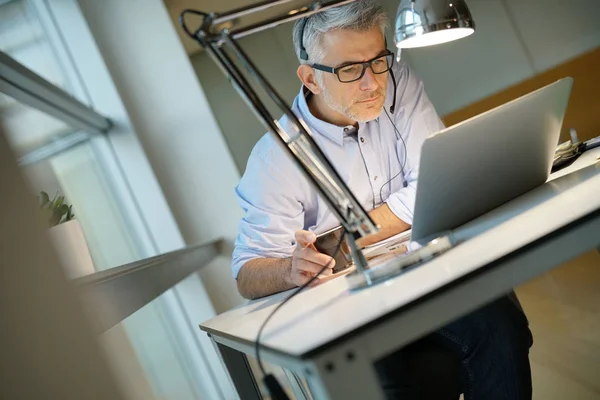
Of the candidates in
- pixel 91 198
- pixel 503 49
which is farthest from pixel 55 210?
pixel 503 49

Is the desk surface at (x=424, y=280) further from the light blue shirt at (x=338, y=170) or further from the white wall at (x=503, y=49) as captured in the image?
the white wall at (x=503, y=49)

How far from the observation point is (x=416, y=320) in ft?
2.42

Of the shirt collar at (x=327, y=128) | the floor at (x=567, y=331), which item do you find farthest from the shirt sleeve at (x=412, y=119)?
the floor at (x=567, y=331)

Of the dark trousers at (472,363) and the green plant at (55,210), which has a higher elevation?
the green plant at (55,210)

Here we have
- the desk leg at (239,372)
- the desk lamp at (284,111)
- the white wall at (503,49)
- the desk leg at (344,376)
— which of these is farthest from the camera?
the white wall at (503,49)

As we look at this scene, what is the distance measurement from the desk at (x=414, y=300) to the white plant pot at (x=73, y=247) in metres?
0.54

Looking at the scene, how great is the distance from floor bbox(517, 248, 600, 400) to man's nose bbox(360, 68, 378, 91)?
1.05 metres

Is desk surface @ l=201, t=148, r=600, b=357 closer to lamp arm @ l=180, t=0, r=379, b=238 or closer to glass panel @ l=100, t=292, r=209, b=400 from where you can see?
lamp arm @ l=180, t=0, r=379, b=238

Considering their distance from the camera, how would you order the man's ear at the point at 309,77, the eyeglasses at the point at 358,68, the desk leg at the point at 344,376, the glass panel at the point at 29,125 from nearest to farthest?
the desk leg at the point at 344,376 → the eyeglasses at the point at 358,68 → the man's ear at the point at 309,77 → the glass panel at the point at 29,125

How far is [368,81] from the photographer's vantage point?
5.59ft

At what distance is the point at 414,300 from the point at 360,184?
3.84 ft

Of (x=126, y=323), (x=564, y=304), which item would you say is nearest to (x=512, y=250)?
(x=126, y=323)

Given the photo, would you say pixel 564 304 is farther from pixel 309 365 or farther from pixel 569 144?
pixel 309 365

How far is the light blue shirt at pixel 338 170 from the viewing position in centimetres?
174
